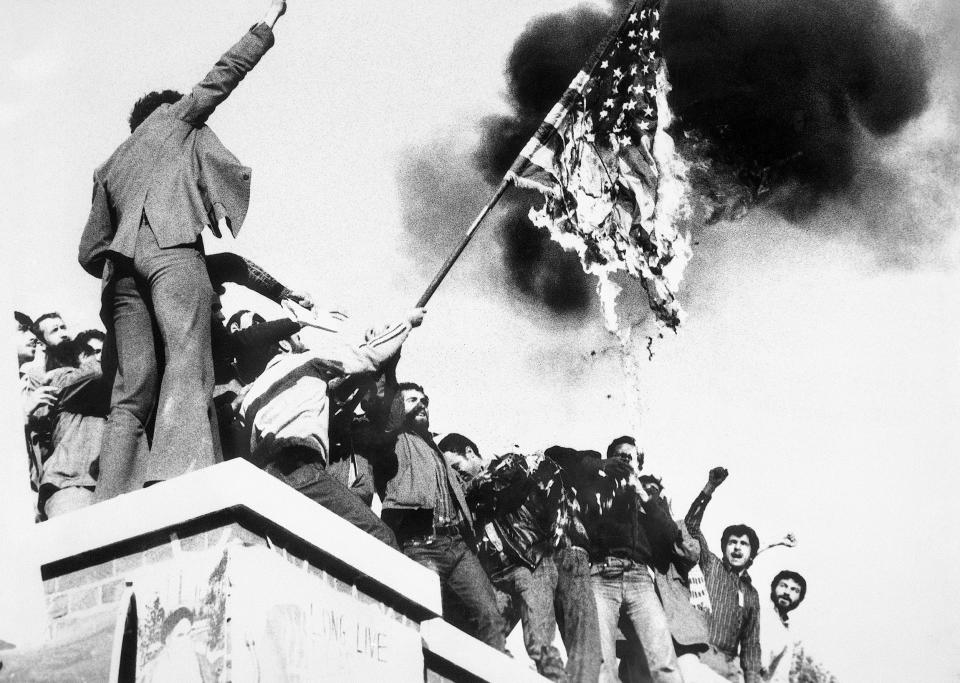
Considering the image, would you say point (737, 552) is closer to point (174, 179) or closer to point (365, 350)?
point (365, 350)

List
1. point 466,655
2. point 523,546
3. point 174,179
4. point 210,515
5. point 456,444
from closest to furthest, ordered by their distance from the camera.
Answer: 1. point 210,515
2. point 466,655
3. point 174,179
4. point 523,546
5. point 456,444

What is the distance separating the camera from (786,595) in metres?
11.9

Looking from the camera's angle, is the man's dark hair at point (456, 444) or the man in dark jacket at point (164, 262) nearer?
the man in dark jacket at point (164, 262)

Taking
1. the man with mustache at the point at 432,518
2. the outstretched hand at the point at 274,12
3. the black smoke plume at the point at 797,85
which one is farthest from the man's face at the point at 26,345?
the black smoke plume at the point at 797,85

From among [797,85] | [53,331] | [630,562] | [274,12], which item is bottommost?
[630,562]

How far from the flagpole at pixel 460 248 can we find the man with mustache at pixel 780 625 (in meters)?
3.22

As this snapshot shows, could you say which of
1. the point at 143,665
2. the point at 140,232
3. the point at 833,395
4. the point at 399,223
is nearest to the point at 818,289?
the point at 833,395

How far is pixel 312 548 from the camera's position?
7.13 metres

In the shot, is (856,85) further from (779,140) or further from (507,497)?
(507,497)

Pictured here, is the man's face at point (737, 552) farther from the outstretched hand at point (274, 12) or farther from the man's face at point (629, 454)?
the outstretched hand at point (274, 12)

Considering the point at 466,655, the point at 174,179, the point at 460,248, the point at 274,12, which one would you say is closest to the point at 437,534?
the point at 466,655

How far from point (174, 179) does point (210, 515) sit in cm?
215

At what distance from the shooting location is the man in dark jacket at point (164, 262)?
770 cm

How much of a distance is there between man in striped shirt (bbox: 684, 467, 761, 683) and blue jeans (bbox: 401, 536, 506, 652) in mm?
2351
